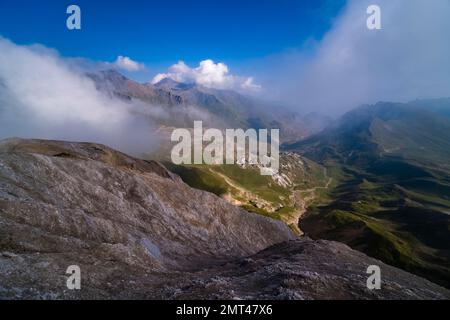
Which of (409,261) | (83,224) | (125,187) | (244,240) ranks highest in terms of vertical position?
(125,187)

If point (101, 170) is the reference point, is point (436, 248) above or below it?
below
